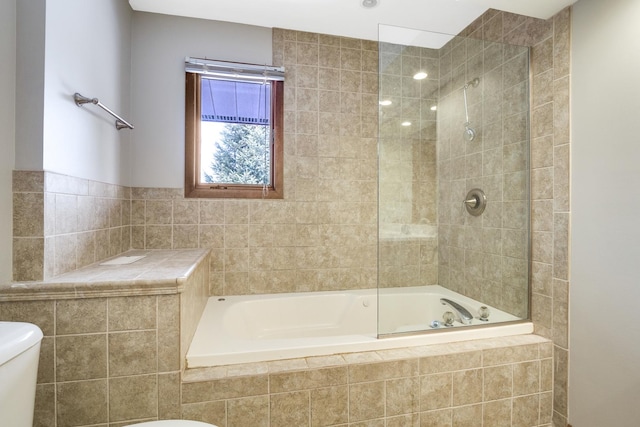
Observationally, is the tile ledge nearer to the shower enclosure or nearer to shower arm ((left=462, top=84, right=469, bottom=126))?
the shower enclosure

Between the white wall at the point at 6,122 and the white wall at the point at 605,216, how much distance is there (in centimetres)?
259

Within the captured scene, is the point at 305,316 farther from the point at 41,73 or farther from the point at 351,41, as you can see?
the point at 351,41

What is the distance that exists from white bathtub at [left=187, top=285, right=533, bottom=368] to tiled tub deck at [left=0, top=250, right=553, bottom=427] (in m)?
0.06

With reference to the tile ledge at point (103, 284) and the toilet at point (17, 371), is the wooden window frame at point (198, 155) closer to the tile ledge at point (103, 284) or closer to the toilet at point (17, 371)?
the tile ledge at point (103, 284)

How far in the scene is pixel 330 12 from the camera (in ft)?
6.22

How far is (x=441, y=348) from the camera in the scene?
1445 millimetres

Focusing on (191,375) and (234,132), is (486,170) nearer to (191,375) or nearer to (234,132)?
(234,132)

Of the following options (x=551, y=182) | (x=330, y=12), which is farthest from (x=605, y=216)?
(x=330, y=12)

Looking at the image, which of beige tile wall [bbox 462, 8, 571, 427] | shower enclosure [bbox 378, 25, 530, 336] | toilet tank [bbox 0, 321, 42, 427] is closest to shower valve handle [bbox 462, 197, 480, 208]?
shower enclosure [bbox 378, 25, 530, 336]

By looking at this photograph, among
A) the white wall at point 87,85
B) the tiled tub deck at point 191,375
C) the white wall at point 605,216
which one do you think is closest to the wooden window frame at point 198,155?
the white wall at point 87,85

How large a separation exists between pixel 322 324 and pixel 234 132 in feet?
5.37

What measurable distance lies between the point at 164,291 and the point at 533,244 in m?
2.06

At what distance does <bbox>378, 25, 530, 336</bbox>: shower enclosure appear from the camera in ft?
5.90

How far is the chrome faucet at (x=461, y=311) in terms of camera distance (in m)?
1.73
